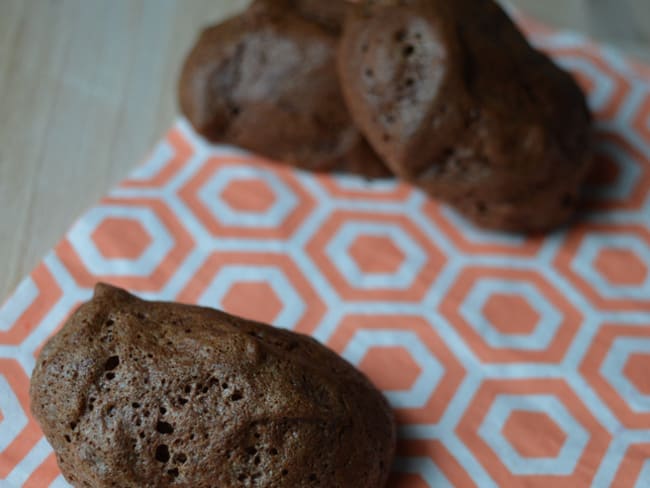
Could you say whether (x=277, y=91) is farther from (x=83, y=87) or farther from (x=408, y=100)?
(x=83, y=87)

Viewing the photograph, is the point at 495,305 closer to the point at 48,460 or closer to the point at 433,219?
the point at 433,219

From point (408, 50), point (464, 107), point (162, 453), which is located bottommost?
point (162, 453)

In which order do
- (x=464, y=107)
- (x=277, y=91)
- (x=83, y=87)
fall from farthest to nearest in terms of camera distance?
(x=83, y=87) < (x=277, y=91) < (x=464, y=107)

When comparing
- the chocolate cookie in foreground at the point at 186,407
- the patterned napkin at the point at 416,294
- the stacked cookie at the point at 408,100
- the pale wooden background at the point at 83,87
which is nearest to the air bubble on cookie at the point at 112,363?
the chocolate cookie in foreground at the point at 186,407

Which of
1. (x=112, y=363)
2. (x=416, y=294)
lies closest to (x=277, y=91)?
(x=416, y=294)

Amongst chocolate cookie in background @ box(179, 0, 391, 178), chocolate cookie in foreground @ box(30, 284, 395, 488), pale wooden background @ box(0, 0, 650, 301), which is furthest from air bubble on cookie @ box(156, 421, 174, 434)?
chocolate cookie in background @ box(179, 0, 391, 178)

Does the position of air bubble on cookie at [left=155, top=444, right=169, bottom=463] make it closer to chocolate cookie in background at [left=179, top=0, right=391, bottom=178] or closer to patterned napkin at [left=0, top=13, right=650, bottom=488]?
patterned napkin at [left=0, top=13, right=650, bottom=488]

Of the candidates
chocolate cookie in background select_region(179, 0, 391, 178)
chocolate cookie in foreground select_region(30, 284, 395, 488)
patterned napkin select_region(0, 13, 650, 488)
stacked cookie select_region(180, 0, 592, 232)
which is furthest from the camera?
chocolate cookie in background select_region(179, 0, 391, 178)
